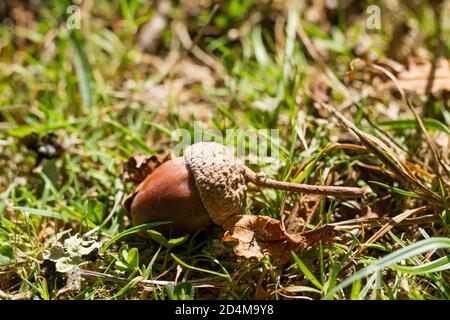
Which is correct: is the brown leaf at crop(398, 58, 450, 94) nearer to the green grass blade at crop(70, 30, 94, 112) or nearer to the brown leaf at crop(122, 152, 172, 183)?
the brown leaf at crop(122, 152, 172, 183)

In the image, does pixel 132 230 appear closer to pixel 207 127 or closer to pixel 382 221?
pixel 207 127

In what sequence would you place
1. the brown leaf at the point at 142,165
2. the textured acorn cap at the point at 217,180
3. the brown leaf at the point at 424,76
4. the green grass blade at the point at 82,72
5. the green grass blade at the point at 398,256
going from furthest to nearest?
the green grass blade at the point at 82,72, the brown leaf at the point at 424,76, the brown leaf at the point at 142,165, the textured acorn cap at the point at 217,180, the green grass blade at the point at 398,256

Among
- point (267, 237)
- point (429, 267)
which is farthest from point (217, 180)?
point (429, 267)

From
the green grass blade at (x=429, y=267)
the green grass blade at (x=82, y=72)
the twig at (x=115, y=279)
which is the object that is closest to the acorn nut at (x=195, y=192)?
the twig at (x=115, y=279)

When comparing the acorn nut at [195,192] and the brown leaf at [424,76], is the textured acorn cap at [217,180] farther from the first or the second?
the brown leaf at [424,76]

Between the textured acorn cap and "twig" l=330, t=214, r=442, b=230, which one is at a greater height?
the textured acorn cap

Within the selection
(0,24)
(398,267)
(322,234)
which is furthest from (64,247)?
(0,24)

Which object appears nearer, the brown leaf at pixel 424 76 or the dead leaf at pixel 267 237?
the dead leaf at pixel 267 237

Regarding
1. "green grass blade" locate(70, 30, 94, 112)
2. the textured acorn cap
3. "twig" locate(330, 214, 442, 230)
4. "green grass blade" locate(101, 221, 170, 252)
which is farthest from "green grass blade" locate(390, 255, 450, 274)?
"green grass blade" locate(70, 30, 94, 112)
